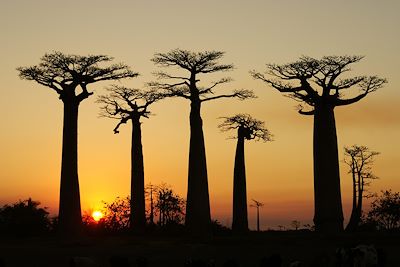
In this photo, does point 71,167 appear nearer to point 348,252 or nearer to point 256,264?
point 256,264

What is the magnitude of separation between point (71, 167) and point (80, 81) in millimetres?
4208

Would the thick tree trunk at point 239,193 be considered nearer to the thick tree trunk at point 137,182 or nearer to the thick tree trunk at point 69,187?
the thick tree trunk at point 137,182

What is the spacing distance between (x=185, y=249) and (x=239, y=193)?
54.3ft

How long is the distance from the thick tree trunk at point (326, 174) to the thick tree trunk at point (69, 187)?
1069cm

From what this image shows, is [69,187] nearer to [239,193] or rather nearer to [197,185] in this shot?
[197,185]

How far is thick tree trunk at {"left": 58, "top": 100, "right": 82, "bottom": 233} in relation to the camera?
3700 centimetres

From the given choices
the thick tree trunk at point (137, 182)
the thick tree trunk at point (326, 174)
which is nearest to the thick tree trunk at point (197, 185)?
the thick tree trunk at point (326, 174)

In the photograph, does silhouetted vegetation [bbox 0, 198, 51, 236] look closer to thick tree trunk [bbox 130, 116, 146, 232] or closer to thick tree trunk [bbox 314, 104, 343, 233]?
thick tree trunk [bbox 130, 116, 146, 232]

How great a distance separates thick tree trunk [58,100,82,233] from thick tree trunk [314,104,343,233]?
10693 mm

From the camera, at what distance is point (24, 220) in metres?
43.2

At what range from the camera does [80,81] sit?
38.7m

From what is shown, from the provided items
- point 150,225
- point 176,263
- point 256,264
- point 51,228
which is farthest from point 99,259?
point 150,225

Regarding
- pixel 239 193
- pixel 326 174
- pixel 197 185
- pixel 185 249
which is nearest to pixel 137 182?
pixel 239 193

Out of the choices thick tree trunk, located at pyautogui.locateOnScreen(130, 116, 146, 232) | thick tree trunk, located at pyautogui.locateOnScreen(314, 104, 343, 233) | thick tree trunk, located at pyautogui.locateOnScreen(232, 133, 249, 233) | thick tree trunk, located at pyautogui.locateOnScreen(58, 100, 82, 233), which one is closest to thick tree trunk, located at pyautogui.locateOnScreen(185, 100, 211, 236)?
thick tree trunk, located at pyautogui.locateOnScreen(58, 100, 82, 233)
